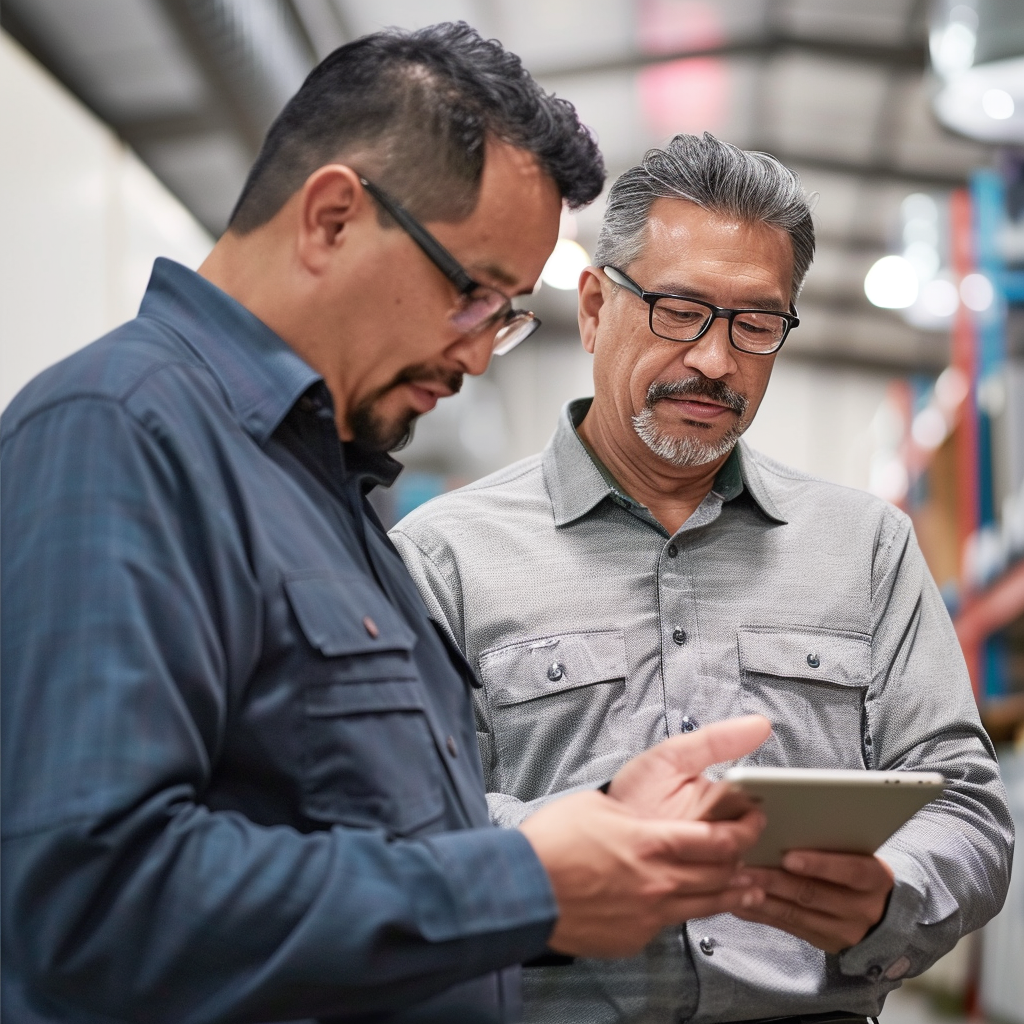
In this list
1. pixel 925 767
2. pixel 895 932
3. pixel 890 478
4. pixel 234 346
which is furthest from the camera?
pixel 890 478

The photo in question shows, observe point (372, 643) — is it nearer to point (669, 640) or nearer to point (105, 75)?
point (669, 640)

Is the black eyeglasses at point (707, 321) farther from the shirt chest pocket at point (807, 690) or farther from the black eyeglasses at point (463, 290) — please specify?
the black eyeglasses at point (463, 290)

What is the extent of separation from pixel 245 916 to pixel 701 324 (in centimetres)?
146

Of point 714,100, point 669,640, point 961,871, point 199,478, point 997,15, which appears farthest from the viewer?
point 714,100

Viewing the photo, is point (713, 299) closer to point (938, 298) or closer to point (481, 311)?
point (481, 311)

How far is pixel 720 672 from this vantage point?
210 cm

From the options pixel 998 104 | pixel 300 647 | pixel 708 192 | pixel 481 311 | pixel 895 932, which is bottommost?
pixel 895 932

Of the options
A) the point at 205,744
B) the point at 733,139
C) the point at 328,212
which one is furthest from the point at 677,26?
the point at 205,744

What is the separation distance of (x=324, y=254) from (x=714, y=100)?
739 centimetres

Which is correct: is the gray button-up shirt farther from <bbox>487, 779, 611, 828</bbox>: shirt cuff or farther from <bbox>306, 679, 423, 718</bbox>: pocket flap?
<bbox>306, 679, 423, 718</bbox>: pocket flap

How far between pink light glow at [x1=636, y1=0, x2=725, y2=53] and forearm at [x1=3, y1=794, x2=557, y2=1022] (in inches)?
235

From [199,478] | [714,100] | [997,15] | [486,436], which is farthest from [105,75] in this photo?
[486,436]

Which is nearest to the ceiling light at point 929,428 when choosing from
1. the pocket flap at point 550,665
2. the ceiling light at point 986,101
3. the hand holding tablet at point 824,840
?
the ceiling light at point 986,101

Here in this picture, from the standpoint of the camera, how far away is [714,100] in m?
8.20
